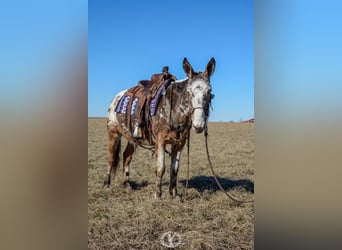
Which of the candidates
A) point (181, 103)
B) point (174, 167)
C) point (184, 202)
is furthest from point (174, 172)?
point (181, 103)

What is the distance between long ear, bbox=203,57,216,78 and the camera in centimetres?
190

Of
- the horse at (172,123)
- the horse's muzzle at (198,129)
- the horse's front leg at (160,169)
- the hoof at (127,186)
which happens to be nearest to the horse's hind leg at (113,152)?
the horse at (172,123)

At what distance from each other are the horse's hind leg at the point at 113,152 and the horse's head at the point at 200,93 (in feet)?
2.13

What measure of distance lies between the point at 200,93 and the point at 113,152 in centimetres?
80

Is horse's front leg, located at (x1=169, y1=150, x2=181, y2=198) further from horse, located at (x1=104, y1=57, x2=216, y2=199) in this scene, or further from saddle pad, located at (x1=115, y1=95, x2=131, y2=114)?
saddle pad, located at (x1=115, y1=95, x2=131, y2=114)

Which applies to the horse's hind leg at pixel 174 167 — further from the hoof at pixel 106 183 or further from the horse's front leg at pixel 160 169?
the hoof at pixel 106 183

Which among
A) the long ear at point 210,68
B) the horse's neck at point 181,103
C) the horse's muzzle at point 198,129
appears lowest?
the horse's muzzle at point 198,129

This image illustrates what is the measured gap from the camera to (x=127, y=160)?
2.23 meters

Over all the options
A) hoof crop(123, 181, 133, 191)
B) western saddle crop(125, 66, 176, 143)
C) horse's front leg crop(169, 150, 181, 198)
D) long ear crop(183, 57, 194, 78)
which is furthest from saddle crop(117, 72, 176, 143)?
hoof crop(123, 181, 133, 191)

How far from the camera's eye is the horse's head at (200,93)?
1908 mm

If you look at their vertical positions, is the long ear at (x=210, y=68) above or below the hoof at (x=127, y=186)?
above
